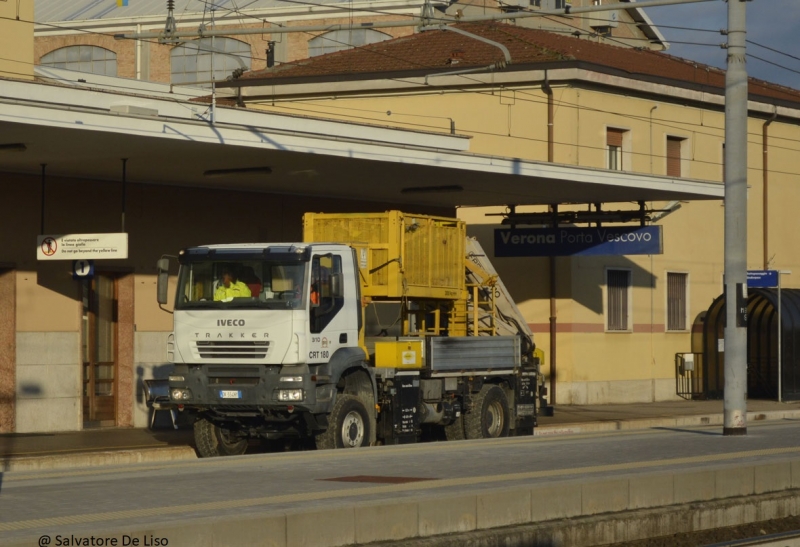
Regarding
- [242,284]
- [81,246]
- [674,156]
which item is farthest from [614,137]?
[242,284]

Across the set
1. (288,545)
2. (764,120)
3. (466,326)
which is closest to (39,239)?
(466,326)

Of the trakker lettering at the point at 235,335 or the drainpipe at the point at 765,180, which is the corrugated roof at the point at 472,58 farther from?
the trakker lettering at the point at 235,335

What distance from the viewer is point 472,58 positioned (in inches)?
1491

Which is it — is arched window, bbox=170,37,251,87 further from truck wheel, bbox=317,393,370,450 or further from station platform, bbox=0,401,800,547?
station platform, bbox=0,401,800,547

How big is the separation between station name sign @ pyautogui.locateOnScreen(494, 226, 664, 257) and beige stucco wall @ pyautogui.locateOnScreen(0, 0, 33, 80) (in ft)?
37.3

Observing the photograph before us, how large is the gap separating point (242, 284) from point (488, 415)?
567cm

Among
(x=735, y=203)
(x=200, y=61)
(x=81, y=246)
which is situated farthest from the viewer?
(x=200, y=61)

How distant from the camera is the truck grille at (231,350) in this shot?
19016 millimetres

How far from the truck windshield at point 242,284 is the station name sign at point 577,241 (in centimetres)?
1374

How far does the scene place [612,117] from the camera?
3584cm

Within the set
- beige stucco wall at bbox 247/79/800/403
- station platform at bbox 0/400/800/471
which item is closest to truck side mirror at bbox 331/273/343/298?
station platform at bbox 0/400/800/471

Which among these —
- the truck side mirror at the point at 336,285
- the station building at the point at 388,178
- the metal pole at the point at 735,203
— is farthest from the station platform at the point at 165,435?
the metal pole at the point at 735,203

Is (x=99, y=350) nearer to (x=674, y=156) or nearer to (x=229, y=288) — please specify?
(x=229, y=288)

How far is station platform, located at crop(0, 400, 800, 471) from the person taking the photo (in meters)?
19.4
